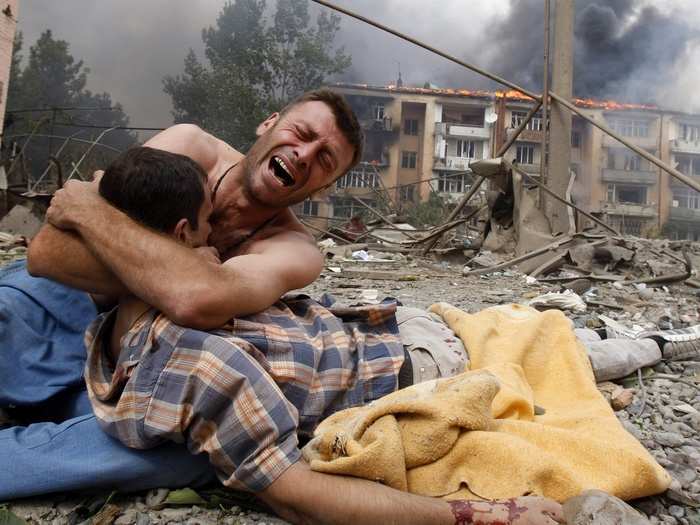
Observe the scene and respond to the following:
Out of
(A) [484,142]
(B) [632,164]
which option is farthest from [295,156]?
(B) [632,164]

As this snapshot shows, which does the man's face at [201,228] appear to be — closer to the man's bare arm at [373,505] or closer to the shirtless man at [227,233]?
the shirtless man at [227,233]

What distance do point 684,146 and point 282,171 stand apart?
39.6m

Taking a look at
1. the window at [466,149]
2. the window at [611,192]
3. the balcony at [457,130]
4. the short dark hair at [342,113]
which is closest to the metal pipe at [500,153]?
the short dark hair at [342,113]

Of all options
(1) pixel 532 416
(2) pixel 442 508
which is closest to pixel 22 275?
(2) pixel 442 508

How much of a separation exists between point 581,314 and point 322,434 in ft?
10.1

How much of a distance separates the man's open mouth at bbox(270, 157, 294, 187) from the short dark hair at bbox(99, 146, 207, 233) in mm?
538

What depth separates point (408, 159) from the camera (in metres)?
36.6

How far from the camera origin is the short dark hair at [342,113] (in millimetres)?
2221

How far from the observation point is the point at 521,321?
2.25 metres

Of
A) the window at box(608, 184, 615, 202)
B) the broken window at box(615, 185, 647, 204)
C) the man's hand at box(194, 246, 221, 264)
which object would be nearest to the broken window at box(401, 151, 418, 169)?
the window at box(608, 184, 615, 202)

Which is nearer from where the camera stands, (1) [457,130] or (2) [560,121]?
(2) [560,121]

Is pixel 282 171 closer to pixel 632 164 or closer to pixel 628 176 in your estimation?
pixel 628 176

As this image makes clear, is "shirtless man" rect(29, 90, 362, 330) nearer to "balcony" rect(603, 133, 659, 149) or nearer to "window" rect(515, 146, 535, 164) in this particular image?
"balcony" rect(603, 133, 659, 149)

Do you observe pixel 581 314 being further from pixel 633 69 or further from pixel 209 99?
pixel 633 69
